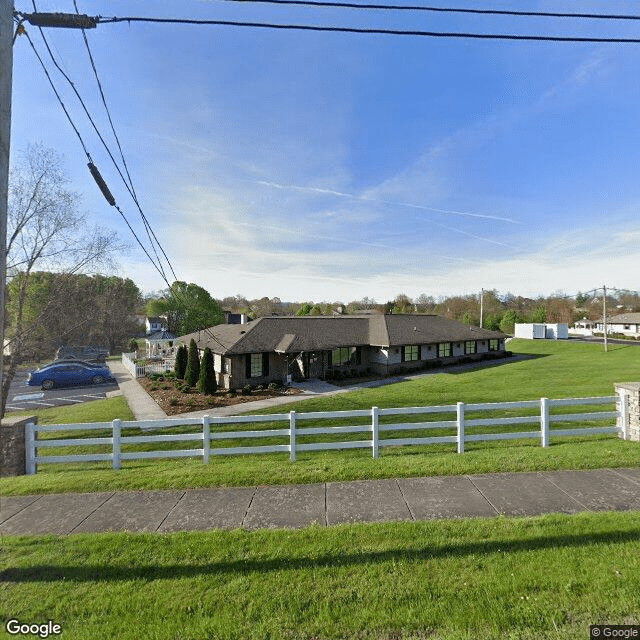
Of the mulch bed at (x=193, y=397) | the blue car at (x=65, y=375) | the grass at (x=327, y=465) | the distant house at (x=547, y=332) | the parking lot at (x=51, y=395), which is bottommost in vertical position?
the parking lot at (x=51, y=395)

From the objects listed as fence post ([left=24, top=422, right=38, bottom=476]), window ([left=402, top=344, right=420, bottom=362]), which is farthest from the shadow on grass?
window ([left=402, top=344, right=420, bottom=362])

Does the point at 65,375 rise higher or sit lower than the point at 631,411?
lower

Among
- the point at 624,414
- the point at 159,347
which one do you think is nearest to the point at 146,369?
the point at 159,347

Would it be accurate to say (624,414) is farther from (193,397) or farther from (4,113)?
(193,397)

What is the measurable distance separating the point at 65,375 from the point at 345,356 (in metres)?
21.6

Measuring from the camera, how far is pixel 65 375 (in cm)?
2481

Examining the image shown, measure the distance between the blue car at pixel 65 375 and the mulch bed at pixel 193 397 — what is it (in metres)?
5.39

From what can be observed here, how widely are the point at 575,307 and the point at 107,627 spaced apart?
366 ft

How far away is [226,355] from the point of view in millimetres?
21016

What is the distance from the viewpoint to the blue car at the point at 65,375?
958 inches

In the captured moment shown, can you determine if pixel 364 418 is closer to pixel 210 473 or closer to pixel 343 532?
pixel 210 473

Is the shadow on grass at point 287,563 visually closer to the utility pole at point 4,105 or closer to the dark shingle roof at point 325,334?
the utility pole at point 4,105

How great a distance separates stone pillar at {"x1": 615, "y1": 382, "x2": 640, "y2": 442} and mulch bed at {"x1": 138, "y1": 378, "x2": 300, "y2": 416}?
1553 centimetres

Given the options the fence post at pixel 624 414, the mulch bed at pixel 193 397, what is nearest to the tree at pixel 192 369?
the mulch bed at pixel 193 397
